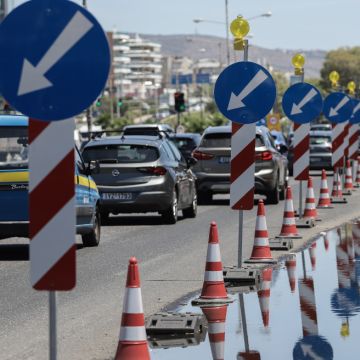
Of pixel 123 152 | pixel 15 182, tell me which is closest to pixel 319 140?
pixel 123 152

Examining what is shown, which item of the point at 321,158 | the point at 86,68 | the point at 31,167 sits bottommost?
the point at 321,158

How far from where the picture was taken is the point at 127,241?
67.1 ft

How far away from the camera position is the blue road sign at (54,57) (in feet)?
24.0

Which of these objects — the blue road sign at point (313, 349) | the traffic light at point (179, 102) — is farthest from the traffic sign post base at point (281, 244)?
the traffic light at point (179, 102)

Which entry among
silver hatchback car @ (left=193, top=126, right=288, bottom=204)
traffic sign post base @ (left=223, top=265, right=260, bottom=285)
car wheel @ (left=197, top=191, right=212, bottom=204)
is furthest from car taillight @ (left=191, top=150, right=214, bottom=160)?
traffic sign post base @ (left=223, top=265, right=260, bottom=285)

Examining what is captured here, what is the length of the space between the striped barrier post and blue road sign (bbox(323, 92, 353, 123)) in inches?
307

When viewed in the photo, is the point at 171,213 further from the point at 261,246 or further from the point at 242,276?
the point at 242,276

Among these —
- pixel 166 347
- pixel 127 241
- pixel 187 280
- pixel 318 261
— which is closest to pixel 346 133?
pixel 127 241

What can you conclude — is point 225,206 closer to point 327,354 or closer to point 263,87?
point 263,87

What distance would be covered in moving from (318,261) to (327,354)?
23.6 ft

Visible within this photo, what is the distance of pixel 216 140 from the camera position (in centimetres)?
3039

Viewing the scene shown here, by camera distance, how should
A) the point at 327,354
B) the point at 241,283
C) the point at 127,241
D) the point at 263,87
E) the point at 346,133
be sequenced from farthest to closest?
the point at 346,133 → the point at 127,241 → the point at 263,87 → the point at 241,283 → the point at 327,354

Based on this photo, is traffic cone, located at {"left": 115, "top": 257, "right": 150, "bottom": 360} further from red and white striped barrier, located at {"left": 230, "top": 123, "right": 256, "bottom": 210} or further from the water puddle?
red and white striped barrier, located at {"left": 230, "top": 123, "right": 256, "bottom": 210}

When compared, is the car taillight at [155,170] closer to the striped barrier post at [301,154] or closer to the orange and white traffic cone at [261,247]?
the striped barrier post at [301,154]
